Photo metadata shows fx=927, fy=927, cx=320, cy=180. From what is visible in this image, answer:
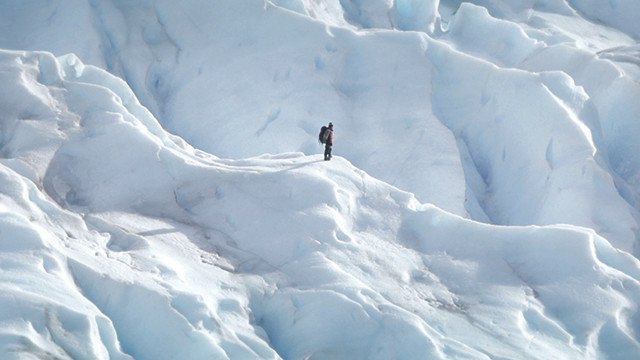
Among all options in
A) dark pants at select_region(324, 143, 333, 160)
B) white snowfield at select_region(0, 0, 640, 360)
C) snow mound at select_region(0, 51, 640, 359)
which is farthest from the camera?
dark pants at select_region(324, 143, 333, 160)

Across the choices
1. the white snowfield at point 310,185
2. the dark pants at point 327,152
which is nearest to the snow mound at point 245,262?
the white snowfield at point 310,185

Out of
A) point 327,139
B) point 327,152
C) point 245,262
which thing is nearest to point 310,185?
point 327,152

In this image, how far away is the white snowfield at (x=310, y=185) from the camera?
10.8 metres

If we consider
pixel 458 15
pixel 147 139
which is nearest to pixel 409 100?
pixel 458 15

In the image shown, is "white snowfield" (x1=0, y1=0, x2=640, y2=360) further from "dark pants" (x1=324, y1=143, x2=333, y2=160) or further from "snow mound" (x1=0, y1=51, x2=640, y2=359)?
"dark pants" (x1=324, y1=143, x2=333, y2=160)

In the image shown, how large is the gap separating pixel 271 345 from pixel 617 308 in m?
4.80

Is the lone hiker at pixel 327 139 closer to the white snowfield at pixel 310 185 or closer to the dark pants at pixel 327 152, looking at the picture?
the dark pants at pixel 327 152

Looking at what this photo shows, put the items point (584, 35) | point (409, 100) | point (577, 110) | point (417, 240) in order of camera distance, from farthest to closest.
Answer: point (584, 35) < point (409, 100) < point (577, 110) < point (417, 240)

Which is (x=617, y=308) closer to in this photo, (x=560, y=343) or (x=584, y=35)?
(x=560, y=343)

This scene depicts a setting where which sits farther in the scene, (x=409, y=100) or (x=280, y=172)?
(x=409, y=100)

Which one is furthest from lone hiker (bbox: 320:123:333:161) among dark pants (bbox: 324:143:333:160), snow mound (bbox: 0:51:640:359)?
snow mound (bbox: 0:51:640:359)

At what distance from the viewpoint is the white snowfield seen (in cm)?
1084

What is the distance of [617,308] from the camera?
12414 mm

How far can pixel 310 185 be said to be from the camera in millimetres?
13734
